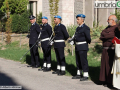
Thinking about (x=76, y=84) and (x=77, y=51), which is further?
(x=77, y=51)

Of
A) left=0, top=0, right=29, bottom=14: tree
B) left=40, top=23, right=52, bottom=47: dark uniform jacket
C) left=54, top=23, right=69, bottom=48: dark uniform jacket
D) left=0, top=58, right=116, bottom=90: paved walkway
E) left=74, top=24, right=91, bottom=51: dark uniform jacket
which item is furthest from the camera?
left=0, top=0, right=29, bottom=14: tree

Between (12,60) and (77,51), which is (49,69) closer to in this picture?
(77,51)

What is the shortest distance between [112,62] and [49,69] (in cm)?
332

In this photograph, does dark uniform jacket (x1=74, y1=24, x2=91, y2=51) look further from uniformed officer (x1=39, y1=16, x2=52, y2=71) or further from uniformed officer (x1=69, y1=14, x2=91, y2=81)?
uniformed officer (x1=39, y1=16, x2=52, y2=71)

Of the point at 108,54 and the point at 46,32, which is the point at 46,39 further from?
the point at 108,54

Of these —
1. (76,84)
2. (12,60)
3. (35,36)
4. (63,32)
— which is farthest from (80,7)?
(76,84)

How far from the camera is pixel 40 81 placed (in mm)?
8328

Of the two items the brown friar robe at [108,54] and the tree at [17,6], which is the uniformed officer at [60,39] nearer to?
the brown friar robe at [108,54]

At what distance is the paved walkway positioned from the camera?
7.50 metres

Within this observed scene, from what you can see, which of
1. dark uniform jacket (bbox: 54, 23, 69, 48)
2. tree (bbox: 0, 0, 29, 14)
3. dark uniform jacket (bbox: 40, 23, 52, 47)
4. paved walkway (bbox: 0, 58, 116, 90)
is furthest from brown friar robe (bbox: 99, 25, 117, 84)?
tree (bbox: 0, 0, 29, 14)

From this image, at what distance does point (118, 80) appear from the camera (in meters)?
7.14

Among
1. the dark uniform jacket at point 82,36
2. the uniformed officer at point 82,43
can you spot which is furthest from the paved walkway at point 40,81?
the dark uniform jacket at point 82,36

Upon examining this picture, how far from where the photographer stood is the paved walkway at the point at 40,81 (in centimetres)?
750

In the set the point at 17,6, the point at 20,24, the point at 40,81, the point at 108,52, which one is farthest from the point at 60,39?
the point at 17,6
